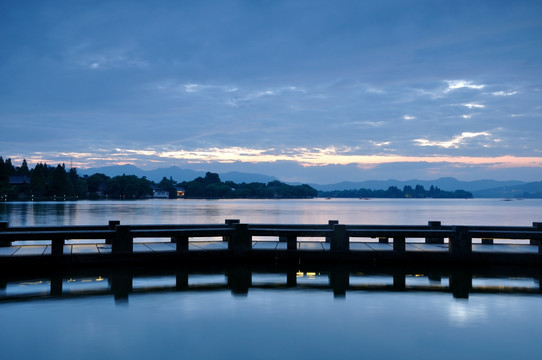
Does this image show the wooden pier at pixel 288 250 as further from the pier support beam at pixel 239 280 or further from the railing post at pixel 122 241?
the pier support beam at pixel 239 280

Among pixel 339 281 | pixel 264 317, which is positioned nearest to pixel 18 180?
pixel 339 281

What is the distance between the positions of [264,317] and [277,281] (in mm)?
3524

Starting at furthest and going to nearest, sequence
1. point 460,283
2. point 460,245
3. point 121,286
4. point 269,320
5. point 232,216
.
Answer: point 232,216
point 460,245
point 460,283
point 121,286
point 269,320

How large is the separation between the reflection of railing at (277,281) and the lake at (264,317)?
5 cm

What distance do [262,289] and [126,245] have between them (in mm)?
5246

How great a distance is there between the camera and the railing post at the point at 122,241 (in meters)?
14.3

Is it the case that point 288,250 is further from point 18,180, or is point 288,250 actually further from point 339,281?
point 18,180

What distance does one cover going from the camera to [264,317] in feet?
31.1

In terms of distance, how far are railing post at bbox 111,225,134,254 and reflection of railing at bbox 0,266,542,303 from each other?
76 cm

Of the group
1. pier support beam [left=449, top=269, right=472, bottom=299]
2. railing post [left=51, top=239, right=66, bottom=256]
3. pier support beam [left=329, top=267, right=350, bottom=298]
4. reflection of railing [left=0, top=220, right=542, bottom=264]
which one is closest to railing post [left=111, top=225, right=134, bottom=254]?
reflection of railing [left=0, top=220, right=542, bottom=264]

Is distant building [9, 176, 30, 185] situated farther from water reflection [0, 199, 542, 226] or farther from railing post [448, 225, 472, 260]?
railing post [448, 225, 472, 260]

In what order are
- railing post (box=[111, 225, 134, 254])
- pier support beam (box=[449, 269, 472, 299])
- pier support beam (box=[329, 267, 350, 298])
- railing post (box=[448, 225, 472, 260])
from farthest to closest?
railing post (box=[448, 225, 472, 260])
railing post (box=[111, 225, 134, 254])
pier support beam (box=[329, 267, 350, 298])
pier support beam (box=[449, 269, 472, 299])

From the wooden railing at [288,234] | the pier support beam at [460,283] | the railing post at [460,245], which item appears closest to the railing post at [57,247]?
the wooden railing at [288,234]

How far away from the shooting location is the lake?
7.58m
